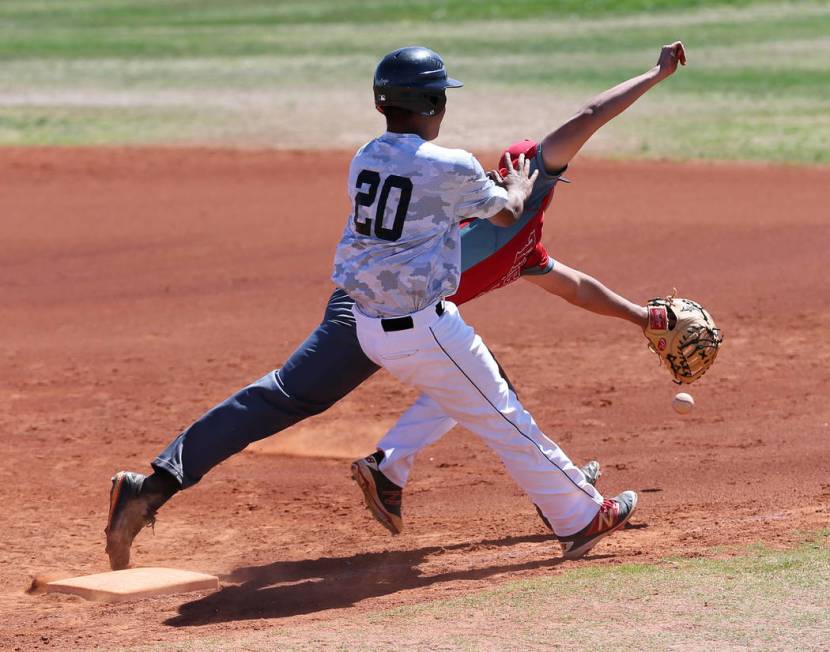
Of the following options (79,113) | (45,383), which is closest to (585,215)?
(45,383)

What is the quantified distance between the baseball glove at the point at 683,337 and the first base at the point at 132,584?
2.39 m

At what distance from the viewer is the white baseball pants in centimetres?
481

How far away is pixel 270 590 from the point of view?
17.4 ft

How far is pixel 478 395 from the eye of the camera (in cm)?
493

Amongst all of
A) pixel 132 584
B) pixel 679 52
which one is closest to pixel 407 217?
pixel 679 52

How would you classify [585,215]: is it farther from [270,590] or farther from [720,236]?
[270,590]

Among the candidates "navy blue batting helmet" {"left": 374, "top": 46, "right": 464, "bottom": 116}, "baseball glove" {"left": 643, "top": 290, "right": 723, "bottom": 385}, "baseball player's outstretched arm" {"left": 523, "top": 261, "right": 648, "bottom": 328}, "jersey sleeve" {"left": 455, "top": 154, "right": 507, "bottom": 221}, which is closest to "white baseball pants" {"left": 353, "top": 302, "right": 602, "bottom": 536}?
"jersey sleeve" {"left": 455, "top": 154, "right": 507, "bottom": 221}

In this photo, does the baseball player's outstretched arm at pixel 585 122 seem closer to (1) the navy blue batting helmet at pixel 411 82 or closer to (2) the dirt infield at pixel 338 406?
(1) the navy blue batting helmet at pixel 411 82

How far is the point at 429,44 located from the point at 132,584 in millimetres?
23775

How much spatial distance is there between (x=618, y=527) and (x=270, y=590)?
141 centimetres

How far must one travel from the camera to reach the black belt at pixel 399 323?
479 cm

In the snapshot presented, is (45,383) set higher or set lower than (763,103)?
lower

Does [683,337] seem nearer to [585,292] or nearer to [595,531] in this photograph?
[585,292]

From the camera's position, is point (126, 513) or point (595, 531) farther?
point (126, 513)
